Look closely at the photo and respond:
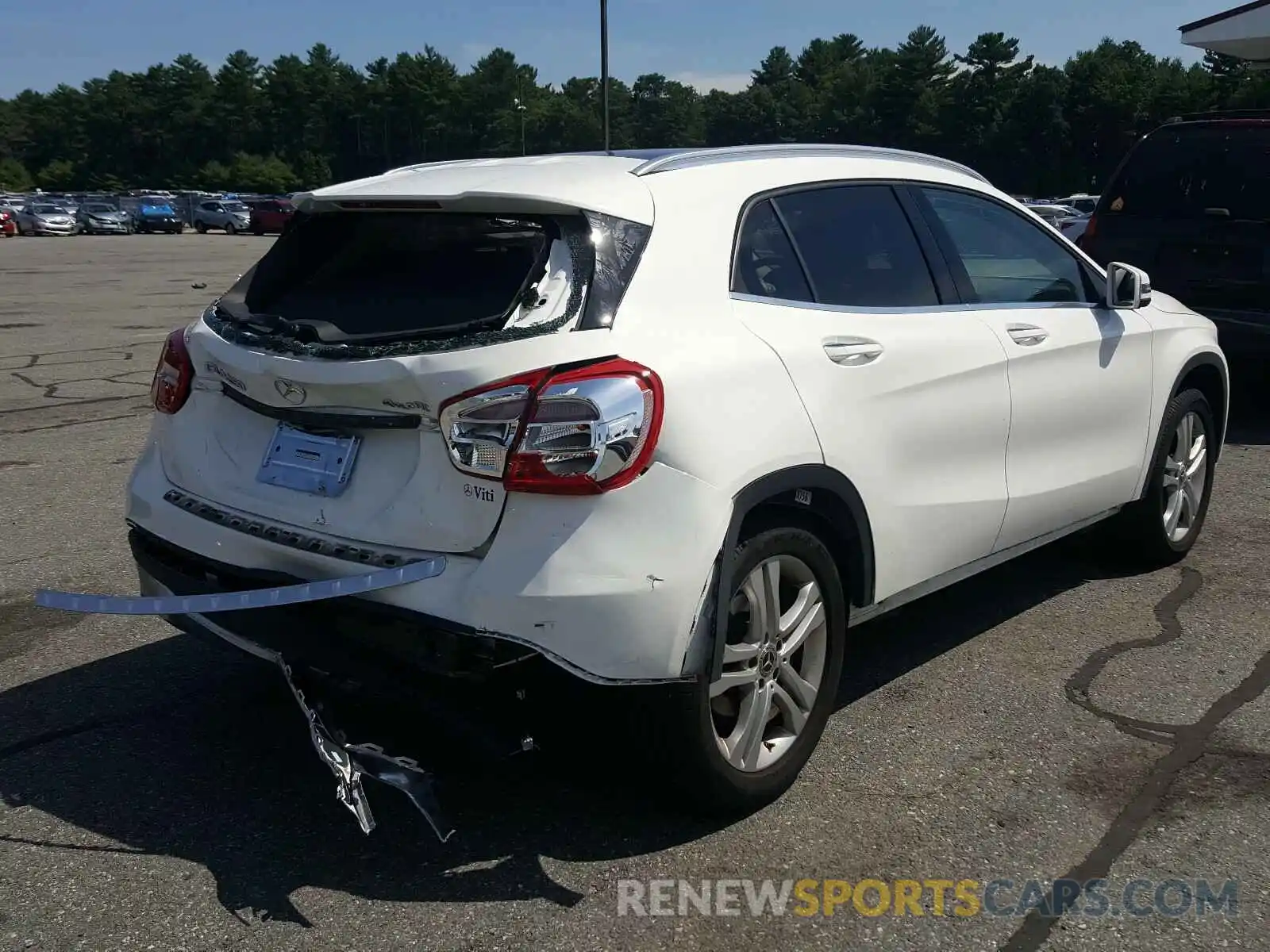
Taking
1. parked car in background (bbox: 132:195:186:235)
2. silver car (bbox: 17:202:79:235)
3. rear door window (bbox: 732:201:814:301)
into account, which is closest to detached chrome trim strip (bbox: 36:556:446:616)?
rear door window (bbox: 732:201:814:301)

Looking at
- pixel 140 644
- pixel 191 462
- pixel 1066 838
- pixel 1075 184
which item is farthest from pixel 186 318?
pixel 1075 184

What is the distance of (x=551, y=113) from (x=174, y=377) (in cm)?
10923

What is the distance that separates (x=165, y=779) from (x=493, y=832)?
0.99 metres

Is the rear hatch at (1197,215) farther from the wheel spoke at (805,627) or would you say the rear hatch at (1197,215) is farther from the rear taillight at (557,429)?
the rear taillight at (557,429)

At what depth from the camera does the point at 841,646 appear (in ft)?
11.8

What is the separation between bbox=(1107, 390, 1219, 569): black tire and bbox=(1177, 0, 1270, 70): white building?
1709cm

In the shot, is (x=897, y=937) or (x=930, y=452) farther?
(x=930, y=452)

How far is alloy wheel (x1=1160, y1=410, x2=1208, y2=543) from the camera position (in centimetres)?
546

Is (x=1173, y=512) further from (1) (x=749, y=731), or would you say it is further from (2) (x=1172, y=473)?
(1) (x=749, y=731)

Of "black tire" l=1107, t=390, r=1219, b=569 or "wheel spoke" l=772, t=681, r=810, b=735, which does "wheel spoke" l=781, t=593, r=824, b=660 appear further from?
"black tire" l=1107, t=390, r=1219, b=569

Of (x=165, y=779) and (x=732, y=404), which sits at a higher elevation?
(x=732, y=404)

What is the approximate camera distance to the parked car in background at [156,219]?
59375 millimetres

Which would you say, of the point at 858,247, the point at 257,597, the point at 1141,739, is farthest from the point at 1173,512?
the point at 257,597

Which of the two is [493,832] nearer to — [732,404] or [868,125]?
[732,404]
